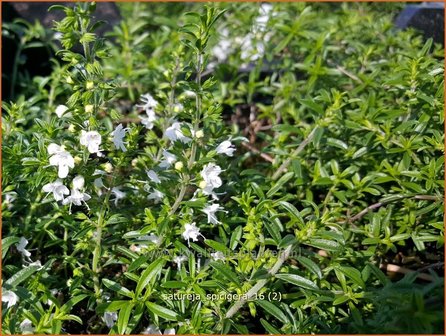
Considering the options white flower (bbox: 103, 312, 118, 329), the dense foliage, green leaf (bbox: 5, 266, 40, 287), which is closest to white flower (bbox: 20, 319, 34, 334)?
the dense foliage

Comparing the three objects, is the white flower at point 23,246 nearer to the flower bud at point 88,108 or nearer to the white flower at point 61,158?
the white flower at point 61,158

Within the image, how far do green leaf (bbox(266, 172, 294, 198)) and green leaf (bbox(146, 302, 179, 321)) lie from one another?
0.63m

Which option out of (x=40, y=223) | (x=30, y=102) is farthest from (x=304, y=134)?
(x=30, y=102)

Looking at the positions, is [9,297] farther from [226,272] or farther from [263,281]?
[263,281]

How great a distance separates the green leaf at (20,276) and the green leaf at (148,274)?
0.35 m

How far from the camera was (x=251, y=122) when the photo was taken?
11.0 feet

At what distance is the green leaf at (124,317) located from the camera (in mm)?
1783

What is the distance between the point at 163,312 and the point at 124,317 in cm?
12

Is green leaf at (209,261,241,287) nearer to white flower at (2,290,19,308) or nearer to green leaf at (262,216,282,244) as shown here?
green leaf at (262,216,282,244)

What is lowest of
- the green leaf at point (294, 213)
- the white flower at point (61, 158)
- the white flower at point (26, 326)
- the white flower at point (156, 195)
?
the white flower at point (26, 326)

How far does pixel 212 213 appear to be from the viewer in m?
2.01

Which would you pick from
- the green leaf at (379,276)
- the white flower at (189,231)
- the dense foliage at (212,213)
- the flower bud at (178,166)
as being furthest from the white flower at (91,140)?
the green leaf at (379,276)

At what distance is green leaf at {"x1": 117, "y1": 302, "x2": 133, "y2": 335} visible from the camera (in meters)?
1.78

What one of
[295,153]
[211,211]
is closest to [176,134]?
[211,211]
